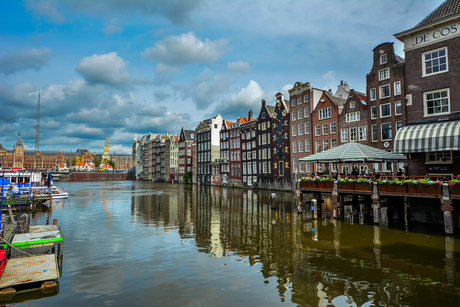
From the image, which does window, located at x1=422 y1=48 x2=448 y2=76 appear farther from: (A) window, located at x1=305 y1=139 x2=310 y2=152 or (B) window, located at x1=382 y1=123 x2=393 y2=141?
(A) window, located at x1=305 y1=139 x2=310 y2=152

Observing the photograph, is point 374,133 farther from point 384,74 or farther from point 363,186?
point 363,186

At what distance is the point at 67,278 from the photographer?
1448 cm

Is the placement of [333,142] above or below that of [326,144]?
A: above

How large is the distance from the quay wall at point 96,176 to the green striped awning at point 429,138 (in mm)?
156672

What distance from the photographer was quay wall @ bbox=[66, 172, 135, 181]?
151000mm

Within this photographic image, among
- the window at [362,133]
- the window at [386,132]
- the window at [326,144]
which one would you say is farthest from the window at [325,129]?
the window at [386,132]

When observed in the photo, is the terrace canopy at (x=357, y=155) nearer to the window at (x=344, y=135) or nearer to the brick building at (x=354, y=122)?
the brick building at (x=354, y=122)

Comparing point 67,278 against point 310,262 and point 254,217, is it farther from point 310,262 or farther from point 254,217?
point 254,217

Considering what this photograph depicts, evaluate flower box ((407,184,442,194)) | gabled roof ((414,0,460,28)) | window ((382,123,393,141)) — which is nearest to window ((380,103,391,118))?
window ((382,123,393,141))

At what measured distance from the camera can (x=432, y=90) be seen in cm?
2708

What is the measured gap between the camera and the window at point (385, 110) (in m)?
42.1

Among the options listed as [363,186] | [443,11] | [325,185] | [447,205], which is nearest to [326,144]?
[325,185]

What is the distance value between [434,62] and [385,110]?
1614 centimetres

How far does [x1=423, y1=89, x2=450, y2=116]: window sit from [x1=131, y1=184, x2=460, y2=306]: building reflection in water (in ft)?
39.2
